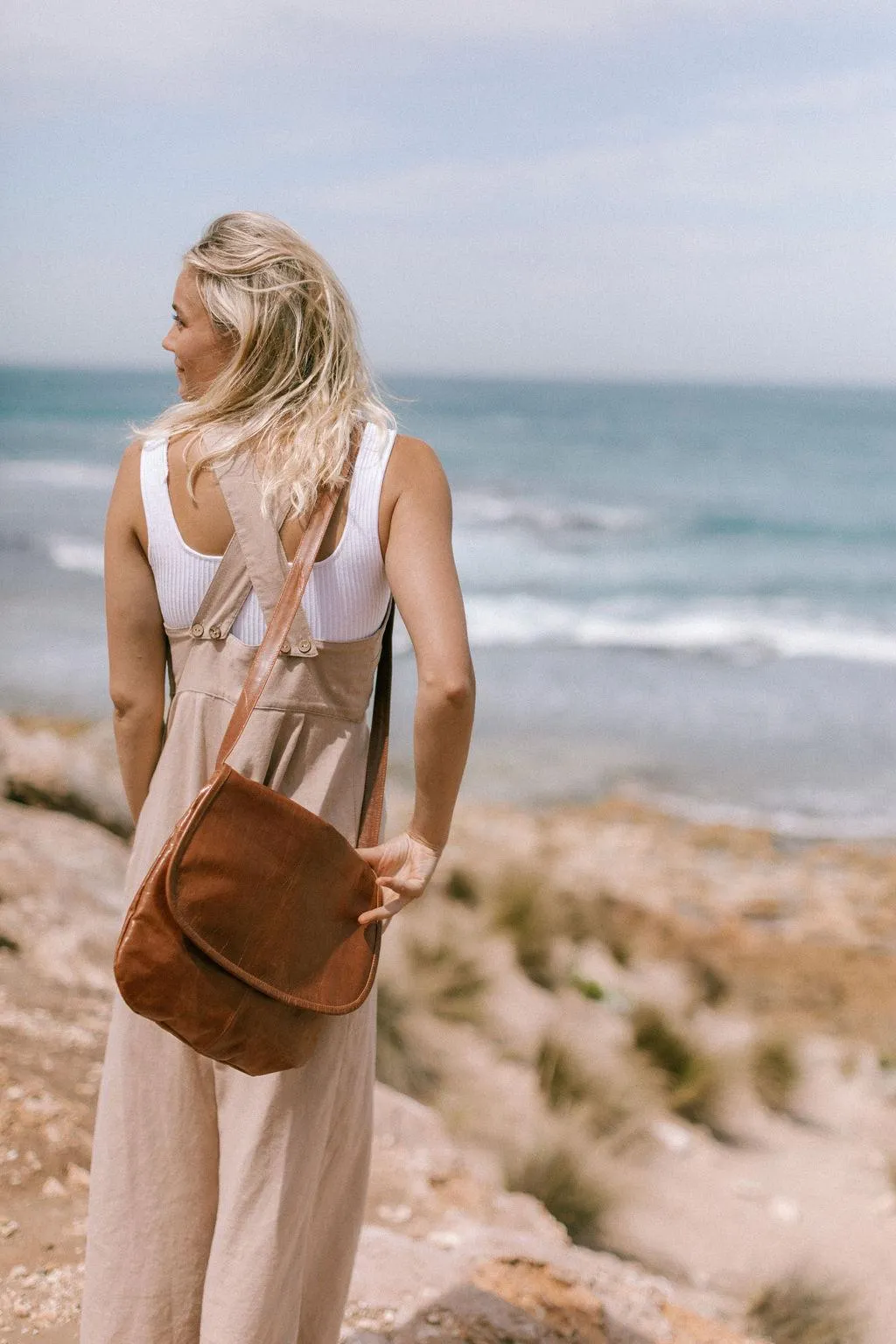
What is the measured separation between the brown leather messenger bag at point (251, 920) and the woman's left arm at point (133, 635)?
21 centimetres

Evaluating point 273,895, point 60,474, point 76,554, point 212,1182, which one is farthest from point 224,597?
point 60,474

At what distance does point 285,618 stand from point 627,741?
1034cm

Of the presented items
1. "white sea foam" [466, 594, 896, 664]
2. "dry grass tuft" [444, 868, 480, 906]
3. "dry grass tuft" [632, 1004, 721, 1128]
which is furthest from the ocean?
"dry grass tuft" [632, 1004, 721, 1128]

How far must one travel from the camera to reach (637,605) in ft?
61.8

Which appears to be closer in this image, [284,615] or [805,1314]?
[284,615]

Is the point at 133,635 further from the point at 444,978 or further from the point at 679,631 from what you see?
the point at 679,631

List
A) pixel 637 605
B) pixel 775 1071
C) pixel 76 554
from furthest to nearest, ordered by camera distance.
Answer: pixel 76 554 → pixel 637 605 → pixel 775 1071

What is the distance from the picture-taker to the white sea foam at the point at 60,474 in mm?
27328

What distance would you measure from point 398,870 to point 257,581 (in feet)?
1.55

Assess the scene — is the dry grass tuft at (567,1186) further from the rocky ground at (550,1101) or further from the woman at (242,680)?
the woman at (242,680)

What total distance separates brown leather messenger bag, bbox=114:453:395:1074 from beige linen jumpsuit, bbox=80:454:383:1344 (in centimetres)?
10

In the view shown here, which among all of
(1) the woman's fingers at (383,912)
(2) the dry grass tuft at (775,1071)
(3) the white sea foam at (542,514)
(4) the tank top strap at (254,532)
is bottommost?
(3) the white sea foam at (542,514)

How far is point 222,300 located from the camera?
1.70 meters

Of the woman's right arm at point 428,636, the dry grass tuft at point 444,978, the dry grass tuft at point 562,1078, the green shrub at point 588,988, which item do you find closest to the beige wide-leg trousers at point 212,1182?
the woman's right arm at point 428,636
